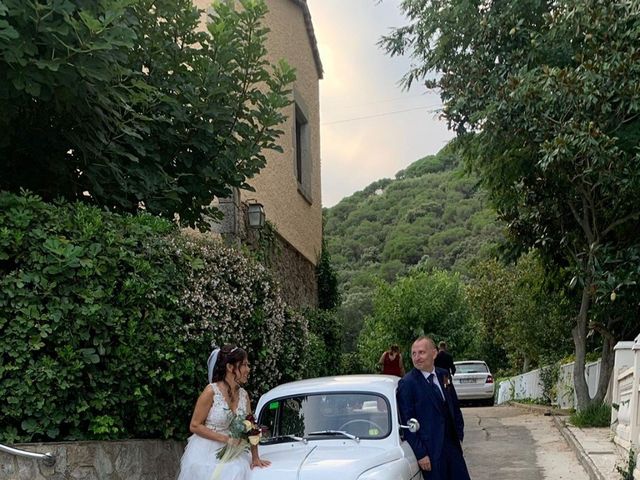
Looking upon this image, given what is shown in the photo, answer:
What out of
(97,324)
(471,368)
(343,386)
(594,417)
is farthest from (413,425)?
(471,368)

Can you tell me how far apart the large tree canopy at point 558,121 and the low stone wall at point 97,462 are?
783 centimetres

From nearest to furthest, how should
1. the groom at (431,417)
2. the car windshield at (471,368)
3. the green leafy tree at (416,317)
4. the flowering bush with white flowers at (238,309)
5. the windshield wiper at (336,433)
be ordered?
the groom at (431,417)
the windshield wiper at (336,433)
the flowering bush with white flowers at (238,309)
the car windshield at (471,368)
the green leafy tree at (416,317)

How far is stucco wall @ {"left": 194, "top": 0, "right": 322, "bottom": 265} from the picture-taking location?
14094 mm

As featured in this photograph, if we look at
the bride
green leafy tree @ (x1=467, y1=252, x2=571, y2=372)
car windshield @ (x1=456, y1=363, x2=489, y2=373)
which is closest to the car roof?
the bride

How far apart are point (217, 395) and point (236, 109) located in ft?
14.1

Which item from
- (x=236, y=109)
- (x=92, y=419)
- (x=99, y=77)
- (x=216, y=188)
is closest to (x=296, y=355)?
(x=216, y=188)

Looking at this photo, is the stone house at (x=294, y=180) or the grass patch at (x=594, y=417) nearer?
the stone house at (x=294, y=180)

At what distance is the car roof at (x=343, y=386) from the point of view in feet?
20.1

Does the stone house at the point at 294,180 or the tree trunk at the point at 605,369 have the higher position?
the stone house at the point at 294,180

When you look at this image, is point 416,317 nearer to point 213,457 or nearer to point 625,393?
point 625,393

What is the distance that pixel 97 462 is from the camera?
6082mm

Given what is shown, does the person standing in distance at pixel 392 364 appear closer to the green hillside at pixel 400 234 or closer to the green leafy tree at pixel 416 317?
the green leafy tree at pixel 416 317

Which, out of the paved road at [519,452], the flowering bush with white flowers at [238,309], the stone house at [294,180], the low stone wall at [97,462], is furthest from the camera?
the stone house at [294,180]

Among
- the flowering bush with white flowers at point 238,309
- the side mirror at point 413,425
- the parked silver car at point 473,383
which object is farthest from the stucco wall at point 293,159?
the parked silver car at point 473,383
